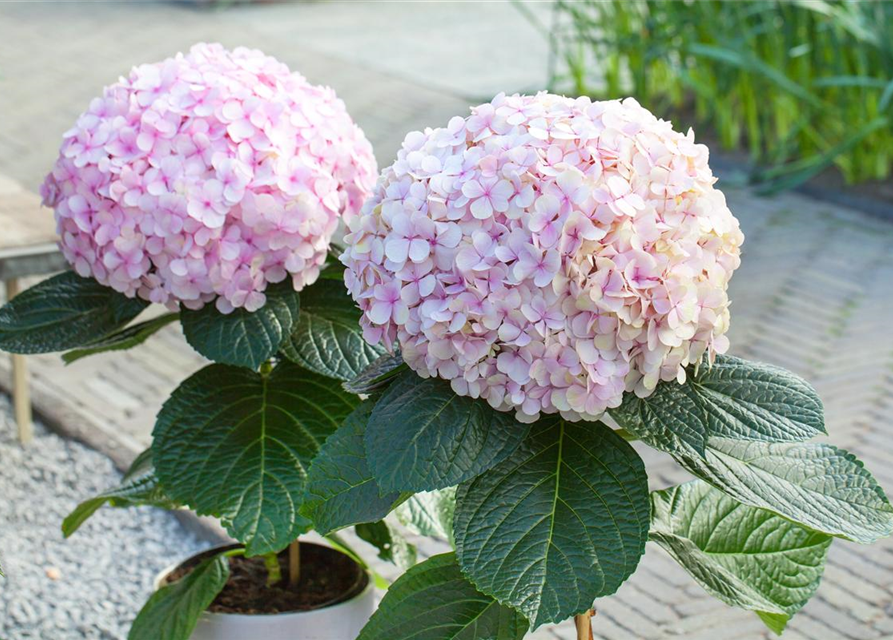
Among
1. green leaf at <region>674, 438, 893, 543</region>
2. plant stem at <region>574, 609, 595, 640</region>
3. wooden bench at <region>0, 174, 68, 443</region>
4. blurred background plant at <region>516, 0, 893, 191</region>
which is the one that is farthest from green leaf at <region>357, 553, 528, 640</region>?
blurred background plant at <region>516, 0, 893, 191</region>

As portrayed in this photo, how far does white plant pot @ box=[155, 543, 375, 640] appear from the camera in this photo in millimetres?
1997

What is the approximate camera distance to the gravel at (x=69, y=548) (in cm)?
284

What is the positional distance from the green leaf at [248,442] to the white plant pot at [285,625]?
0.24 metres

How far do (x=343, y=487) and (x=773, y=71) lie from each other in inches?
183

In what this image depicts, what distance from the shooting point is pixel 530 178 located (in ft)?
4.83

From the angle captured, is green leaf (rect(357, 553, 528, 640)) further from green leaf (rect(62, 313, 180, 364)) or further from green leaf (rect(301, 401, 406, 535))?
green leaf (rect(62, 313, 180, 364))

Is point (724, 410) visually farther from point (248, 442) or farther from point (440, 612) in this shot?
point (248, 442)

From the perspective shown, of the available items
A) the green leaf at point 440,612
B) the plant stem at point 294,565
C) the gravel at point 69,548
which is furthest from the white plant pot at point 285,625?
the gravel at point 69,548

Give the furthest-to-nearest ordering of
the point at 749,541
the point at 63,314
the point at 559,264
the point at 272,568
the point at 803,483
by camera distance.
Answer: the point at 272,568, the point at 63,314, the point at 749,541, the point at 803,483, the point at 559,264

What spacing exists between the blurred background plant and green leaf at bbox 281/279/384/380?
3926 millimetres

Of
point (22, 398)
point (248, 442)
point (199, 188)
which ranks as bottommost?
point (22, 398)

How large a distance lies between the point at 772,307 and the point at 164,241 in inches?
129

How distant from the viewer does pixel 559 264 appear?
1.42m

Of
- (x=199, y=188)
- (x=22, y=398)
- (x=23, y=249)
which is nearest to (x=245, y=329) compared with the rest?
(x=199, y=188)
